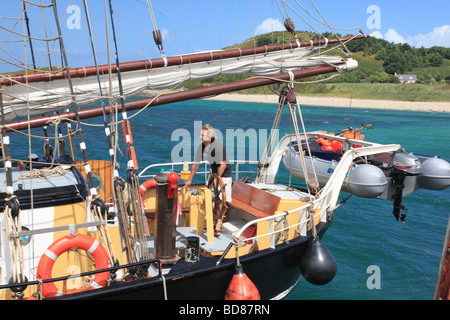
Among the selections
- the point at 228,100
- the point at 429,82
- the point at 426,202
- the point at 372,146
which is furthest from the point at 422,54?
the point at 372,146

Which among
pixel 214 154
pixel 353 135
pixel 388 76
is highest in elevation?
pixel 388 76

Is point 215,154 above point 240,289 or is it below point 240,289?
above

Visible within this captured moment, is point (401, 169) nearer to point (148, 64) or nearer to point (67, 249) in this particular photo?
point (148, 64)

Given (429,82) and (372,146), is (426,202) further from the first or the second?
(429,82)

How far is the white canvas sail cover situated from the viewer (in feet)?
23.7

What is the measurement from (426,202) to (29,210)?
17320mm

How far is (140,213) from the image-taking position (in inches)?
249

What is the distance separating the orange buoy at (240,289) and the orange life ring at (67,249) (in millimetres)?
1847

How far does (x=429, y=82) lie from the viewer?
99625mm

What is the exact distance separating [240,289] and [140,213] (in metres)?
1.90

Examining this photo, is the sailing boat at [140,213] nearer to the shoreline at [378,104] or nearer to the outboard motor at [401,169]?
the outboard motor at [401,169]

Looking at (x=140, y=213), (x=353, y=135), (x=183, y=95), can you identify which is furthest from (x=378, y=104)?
(x=140, y=213)

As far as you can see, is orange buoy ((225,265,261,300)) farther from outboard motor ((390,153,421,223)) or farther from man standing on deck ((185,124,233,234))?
outboard motor ((390,153,421,223))

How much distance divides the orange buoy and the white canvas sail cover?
12.1ft
